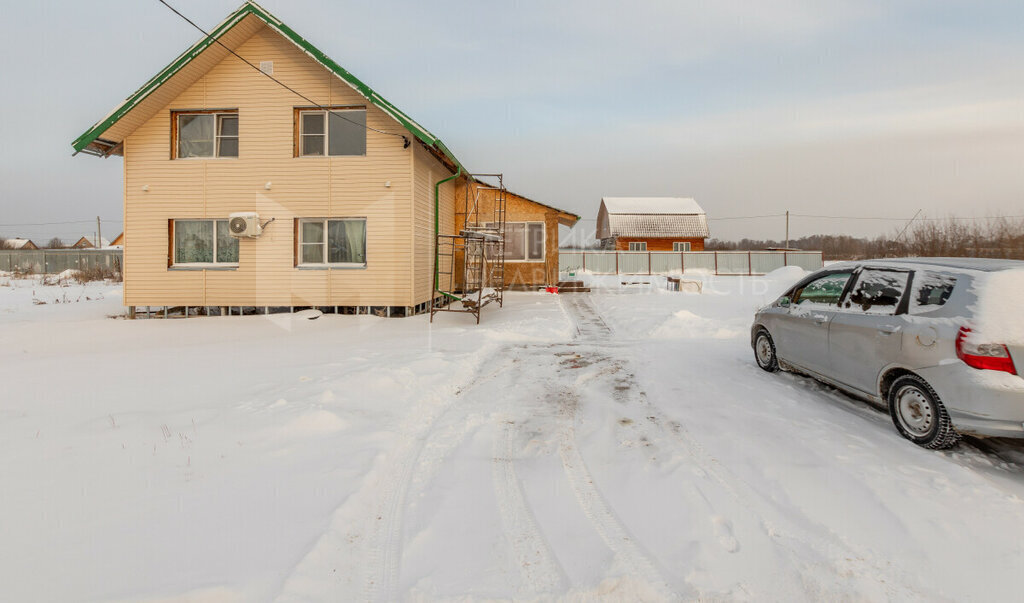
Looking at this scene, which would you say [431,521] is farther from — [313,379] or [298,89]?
[298,89]

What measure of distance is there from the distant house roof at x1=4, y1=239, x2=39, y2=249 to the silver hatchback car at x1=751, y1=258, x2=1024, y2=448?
350 feet

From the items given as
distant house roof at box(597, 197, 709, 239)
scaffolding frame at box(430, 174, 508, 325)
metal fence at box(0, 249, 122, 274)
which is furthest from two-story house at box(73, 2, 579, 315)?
metal fence at box(0, 249, 122, 274)

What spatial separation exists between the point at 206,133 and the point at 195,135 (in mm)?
287

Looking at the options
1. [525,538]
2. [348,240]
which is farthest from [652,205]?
[525,538]

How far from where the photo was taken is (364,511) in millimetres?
3051

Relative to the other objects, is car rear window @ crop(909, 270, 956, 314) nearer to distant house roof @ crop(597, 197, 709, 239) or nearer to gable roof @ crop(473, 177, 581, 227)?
gable roof @ crop(473, 177, 581, 227)

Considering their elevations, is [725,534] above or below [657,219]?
below

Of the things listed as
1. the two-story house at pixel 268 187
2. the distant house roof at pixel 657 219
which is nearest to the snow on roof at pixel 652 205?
the distant house roof at pixel 657 219

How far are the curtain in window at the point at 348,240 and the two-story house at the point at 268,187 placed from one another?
25mm

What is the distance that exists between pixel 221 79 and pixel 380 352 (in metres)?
8.96

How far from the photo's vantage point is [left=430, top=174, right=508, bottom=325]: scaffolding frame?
11.4m

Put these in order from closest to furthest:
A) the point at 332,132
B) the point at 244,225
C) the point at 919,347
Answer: the point at 919,347 → the point at 244,225 → the point at 332,132

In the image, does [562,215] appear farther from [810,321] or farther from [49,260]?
[49,260]

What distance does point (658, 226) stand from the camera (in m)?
39.6
